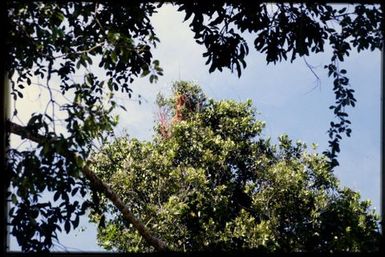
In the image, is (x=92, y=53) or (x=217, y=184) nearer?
(x=92, y=53)

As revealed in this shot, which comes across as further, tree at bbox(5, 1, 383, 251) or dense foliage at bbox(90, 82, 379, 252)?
dense foliage at bbox(90, 82, 379, 252)

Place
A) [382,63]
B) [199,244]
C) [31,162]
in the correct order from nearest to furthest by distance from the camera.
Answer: [382,63] < [31,162] < [199,244]

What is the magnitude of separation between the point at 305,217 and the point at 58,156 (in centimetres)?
887

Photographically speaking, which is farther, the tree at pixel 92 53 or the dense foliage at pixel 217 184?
the dense foliage at pixel 217 184

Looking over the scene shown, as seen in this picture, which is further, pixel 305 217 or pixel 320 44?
pixel 305 217

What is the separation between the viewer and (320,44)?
435 cm

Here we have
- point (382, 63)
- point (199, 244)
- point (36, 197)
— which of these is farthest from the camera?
point (199, 244)

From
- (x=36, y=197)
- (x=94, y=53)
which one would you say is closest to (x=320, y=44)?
(x=94, y=53)

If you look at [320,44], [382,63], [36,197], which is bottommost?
[36,197]

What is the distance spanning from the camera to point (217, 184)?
11.7 meters

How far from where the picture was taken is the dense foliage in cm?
1050

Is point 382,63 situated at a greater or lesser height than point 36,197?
greater

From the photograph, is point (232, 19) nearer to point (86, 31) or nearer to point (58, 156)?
point (86, 31)

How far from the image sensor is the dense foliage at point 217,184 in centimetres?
1050
